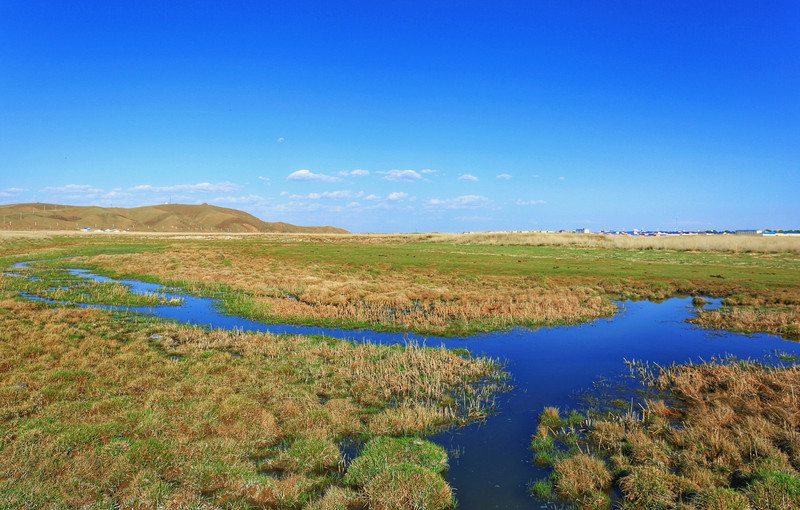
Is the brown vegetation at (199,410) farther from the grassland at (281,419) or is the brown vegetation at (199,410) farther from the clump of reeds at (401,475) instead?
the clump of reeds at (401,475)

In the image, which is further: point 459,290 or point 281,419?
point 459,290

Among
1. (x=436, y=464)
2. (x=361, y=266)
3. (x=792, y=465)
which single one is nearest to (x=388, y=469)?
(x=436, y=464)

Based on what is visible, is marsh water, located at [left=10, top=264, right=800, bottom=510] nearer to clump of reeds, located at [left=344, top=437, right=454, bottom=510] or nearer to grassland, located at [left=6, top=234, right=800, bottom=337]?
clump of reeds, located at [left=344, top=437, right=454, bottom=510]

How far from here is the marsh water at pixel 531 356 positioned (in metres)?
9.34

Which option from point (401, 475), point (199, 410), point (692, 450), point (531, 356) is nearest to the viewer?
point (401, 475)

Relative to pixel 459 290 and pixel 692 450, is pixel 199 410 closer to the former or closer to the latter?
pixel 692 450

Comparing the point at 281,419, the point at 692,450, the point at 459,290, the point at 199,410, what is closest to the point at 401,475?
the point at 281,419

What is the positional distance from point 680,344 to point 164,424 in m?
23.8

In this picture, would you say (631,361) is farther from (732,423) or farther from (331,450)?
(331,450)

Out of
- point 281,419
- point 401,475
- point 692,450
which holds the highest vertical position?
point 692,450

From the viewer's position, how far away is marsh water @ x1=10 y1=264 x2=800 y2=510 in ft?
30.6

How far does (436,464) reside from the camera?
364 inches

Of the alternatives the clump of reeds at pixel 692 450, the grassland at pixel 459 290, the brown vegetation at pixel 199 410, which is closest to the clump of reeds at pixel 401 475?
the brown vegetation at pixel 199 410

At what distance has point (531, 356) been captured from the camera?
1886 centimetres
